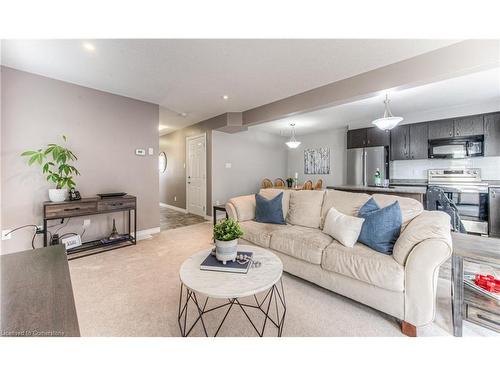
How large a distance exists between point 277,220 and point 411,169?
390cm

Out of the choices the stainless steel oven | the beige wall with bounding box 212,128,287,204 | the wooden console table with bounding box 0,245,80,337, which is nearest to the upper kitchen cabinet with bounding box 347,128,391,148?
the stainless steel oven

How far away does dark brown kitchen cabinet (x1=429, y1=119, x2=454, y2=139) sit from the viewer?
395 cm

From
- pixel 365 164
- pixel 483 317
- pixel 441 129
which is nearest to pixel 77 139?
pixel 483 317

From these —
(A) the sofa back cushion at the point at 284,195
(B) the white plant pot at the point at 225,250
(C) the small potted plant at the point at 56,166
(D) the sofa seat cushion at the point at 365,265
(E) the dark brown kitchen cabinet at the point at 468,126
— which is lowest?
(D) the sofa seat cushion at the point at 365,265

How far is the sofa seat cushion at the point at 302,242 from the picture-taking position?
1.93 m

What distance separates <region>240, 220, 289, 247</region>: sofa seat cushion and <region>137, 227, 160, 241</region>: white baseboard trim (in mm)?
2036

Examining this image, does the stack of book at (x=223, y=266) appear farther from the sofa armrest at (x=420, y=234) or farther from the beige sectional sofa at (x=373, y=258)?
the sofa armrest at (x=420, y=234)

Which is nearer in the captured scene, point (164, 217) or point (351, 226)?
point (351, 226)

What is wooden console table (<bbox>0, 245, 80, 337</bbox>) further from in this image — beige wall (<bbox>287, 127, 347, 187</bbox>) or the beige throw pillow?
beige wall (<bbox>287, 127, 347, 187</bbox>)

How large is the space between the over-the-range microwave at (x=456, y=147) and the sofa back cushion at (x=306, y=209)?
323 cm

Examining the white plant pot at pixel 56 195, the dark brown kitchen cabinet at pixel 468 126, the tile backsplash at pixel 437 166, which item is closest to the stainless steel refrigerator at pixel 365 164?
the tile backsplash at pixel 437 166

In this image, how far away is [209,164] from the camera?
4.98 metres
